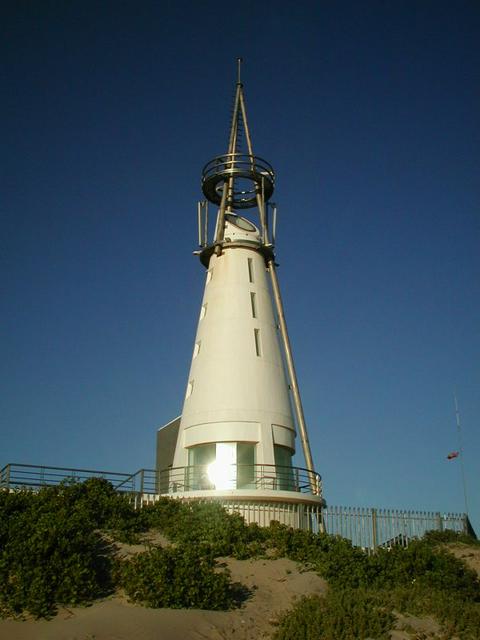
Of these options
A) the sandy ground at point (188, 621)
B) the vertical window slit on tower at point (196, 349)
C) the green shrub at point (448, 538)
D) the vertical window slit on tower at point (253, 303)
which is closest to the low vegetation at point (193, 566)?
the sandy ground at point (188, 621)

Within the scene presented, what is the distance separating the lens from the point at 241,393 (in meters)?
27.8

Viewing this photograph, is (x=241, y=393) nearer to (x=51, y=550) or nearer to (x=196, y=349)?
(x=196, y=349)

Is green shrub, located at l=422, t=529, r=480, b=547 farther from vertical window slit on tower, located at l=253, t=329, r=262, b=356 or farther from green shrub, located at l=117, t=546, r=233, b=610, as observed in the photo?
green shrub, located at l=117, t=546, r=233, b=610

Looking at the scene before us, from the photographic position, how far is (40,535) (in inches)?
628

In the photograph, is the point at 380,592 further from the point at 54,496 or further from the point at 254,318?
the point at 254,318

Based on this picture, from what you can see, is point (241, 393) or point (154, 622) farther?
point (241, 393)

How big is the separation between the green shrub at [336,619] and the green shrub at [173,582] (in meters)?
1.54

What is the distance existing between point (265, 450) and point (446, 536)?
7.20 metres

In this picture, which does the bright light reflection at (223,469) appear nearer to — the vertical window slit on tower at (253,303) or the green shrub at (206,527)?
the green shrub at (206,527)

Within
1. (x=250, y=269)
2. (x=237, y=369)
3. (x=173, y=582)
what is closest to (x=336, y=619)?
(x=173, y=582)

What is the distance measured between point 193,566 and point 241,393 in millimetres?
12205

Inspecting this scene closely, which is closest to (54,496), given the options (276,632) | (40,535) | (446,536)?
(40,535)

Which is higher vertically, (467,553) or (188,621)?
(467,553)

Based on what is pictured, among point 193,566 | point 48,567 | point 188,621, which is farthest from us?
point 193,566
